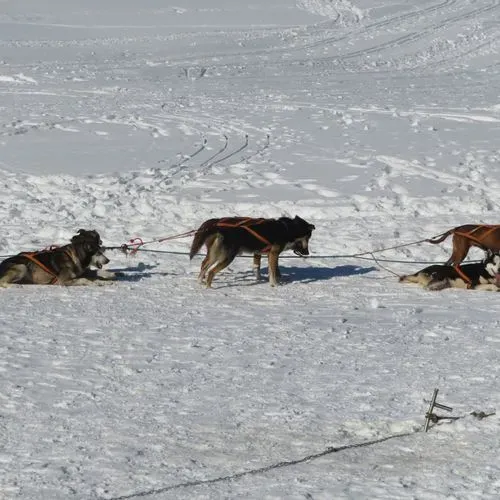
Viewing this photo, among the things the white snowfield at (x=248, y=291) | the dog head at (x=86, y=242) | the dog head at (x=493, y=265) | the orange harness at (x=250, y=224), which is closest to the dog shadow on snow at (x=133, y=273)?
the white snowfield at (x=248, y=291)

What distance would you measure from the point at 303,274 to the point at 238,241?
3.35ft

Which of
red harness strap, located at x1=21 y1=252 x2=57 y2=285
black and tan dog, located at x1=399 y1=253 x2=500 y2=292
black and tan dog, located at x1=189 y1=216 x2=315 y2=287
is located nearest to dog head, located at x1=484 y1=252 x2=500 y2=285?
black and tan dog, located at x1=399 y1=253 x2=500 y2=292

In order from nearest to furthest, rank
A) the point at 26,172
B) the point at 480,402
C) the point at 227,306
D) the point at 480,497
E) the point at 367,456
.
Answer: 1. the point at 480,497
2. the point at 367,456
3. the point at 480,402
4. the point at 227,306
5. the point at 26,172

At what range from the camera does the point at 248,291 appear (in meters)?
9.19

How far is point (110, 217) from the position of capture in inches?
460

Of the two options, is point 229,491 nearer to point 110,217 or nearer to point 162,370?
point 162,370

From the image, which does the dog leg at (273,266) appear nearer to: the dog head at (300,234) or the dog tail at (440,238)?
the dog head at (300,234)

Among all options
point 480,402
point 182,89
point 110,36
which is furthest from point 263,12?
point 480,402

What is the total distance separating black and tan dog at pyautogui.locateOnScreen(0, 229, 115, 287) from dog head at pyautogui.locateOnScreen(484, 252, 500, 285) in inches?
130

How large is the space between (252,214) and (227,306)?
11.4ft

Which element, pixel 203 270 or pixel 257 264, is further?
pixel 257 264

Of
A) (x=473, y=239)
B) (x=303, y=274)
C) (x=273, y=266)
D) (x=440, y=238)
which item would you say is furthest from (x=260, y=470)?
(x=440, y=238)

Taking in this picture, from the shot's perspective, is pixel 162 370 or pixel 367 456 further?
pixel 162 370

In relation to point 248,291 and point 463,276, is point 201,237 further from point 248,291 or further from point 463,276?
point 463,276
